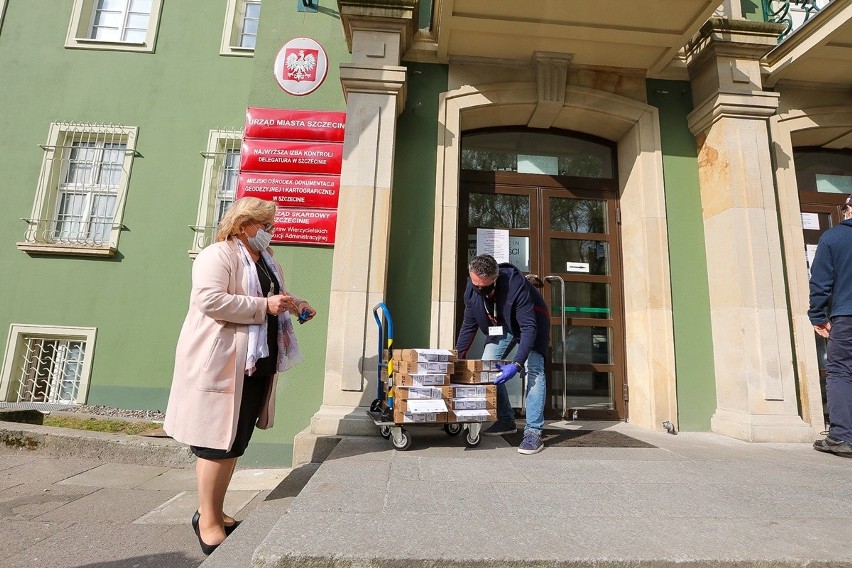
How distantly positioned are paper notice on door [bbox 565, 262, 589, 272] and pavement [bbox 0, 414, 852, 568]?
204 centimetres

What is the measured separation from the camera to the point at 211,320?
2.38 metres

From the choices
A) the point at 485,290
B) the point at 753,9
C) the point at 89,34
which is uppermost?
the point at 89,34

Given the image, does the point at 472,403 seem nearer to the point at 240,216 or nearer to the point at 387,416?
the point at 387,416

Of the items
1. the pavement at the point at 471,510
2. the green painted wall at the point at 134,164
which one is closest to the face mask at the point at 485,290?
the pavement at the point at 471,510

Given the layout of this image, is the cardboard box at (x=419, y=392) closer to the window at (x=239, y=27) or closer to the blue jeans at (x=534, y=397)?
the blue jeans at (x=534, y=397)

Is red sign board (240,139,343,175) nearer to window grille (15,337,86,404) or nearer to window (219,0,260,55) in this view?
window (219,0,260,55)

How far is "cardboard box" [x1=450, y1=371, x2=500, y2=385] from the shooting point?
3641 millimetres

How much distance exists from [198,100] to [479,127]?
5580 millimetres

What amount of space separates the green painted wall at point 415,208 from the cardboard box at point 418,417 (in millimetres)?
1355

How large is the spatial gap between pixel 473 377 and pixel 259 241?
189 centimetres

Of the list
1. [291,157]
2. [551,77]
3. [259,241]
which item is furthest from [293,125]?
[259,241]

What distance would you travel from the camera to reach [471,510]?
2121 mm

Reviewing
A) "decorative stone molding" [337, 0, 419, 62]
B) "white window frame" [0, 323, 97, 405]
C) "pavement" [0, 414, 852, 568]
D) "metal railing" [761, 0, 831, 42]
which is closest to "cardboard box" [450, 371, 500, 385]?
"pavement" [0, 414, 852, 568]

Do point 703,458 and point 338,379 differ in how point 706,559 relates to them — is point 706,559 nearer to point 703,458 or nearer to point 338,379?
point 703,458
